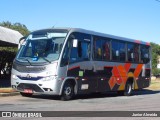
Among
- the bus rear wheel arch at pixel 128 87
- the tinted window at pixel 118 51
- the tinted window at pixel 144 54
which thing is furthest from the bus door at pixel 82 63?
the tinted window at pixel 144 54

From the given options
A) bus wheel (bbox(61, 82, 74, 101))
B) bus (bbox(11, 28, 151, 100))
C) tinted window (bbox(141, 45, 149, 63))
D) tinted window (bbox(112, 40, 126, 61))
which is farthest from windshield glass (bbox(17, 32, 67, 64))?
tinted window (bbox(141, 45, 149, 63))

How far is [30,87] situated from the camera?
61.6 ft

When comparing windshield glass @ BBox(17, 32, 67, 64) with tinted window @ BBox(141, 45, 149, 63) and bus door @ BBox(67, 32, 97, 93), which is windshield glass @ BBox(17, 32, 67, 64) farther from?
tinted window @ BBox(141, 45, 149, 63)

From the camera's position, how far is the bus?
60.5ft

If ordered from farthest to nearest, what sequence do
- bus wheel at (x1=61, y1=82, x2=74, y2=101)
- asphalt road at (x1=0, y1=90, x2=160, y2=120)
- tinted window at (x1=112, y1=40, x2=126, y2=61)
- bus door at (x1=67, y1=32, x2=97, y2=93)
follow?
tinted window at (x1=112, y1=40, x2=126, y2=61) → bus door at (x1=67, y1=32, x2=97, y2=93) → bus wheel at (x1=61, y1=82, x2=74, y2=101) → asphalt road at (x1=0, y1=90, x2=160, y2=120)

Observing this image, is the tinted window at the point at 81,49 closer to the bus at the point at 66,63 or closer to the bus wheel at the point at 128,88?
the bus at the point at 66,63

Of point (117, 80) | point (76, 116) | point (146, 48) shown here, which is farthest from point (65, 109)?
point (146, 48)


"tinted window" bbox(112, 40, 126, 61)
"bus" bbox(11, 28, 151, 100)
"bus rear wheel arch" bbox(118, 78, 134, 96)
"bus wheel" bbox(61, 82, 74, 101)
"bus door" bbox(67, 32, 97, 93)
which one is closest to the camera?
"bus" bbox(11, 28, 151, 100)

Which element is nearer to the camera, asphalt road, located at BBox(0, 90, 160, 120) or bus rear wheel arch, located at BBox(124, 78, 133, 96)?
asphalt road, located at BBox(0, 90, 160, 120)

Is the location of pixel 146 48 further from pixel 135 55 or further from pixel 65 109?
pixel 65 109

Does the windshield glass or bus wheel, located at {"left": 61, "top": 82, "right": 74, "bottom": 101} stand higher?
the windshield glass

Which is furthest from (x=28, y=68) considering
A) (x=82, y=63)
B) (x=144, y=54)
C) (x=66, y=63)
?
(x=144, y=54)

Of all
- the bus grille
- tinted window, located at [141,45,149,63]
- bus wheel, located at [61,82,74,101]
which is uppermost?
tinted window, located at [141,45,149,63]

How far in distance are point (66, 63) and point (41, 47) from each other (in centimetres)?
132
